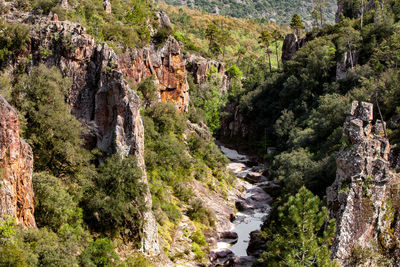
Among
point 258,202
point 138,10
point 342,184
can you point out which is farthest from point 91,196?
point 138,10

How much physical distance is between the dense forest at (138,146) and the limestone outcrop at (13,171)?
402mm

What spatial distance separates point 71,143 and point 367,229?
1203 inches

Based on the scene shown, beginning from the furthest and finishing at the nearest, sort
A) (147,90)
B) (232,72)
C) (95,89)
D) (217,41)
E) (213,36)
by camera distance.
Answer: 1. (217,41)
2. (213,36)
3. (232,72)
4. (147,90)
5. (95,89)

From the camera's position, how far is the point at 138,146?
4209 centimetres

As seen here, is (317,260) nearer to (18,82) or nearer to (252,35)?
(18,82)

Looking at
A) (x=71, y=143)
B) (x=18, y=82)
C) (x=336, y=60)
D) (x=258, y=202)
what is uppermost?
(x=336, y=60)

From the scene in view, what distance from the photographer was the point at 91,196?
3691 cm

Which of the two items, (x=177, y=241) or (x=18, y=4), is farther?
(x=18, y=4)

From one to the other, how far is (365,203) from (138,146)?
24250 mm

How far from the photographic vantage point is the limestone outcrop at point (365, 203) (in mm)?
38219

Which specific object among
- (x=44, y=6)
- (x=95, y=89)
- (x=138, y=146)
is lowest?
(x=138, y=146)

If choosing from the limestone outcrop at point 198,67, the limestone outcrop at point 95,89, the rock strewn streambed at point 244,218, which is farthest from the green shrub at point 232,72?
the limestone outcrop at point 95,89

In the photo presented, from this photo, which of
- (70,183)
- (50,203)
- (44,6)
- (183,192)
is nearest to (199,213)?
(183,192)

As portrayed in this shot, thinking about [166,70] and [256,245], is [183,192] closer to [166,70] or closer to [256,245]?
[256,245]
